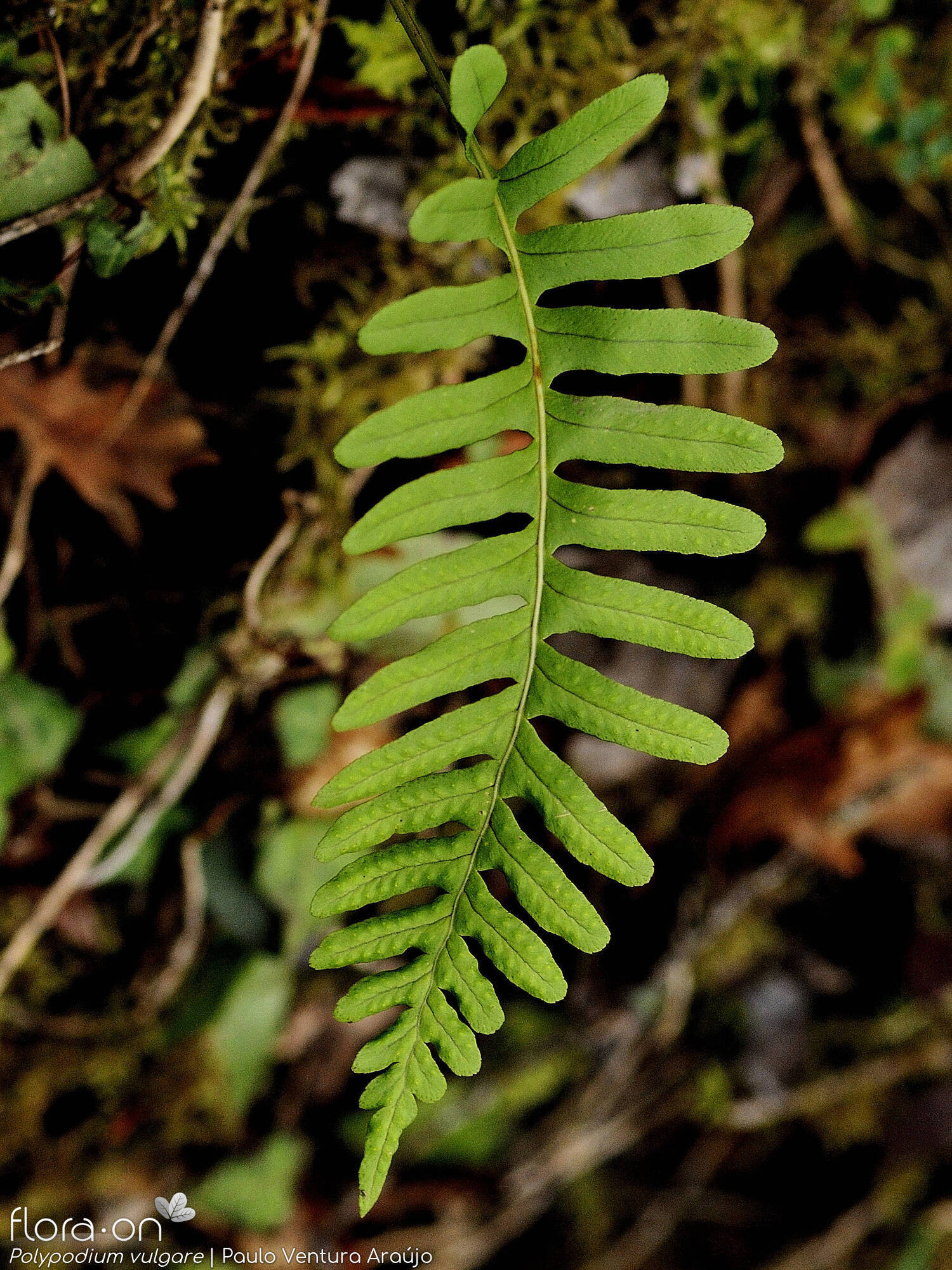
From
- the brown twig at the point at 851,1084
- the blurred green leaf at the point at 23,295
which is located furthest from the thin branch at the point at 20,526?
the brown twig at the point at 851,1084

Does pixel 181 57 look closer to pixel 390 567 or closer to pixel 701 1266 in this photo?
pixel 390 567

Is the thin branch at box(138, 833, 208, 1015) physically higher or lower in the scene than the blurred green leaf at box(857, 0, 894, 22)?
lower

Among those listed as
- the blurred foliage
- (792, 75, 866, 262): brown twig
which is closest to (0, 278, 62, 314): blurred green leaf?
the blurred foliage

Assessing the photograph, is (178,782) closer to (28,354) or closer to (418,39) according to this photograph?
(28,354)

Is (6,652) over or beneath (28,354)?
beneath

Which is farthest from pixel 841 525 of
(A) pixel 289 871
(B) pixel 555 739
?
(A) pixel 289 871

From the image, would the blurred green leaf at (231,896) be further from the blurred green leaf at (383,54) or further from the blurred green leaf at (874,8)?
the blurred green leaf at (874,8)

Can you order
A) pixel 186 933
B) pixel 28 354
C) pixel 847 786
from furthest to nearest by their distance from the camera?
pixel 847 786, pixel 186 933, pixel 28 354

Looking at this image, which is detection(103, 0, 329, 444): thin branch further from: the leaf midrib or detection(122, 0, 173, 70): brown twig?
the leaf midrib
